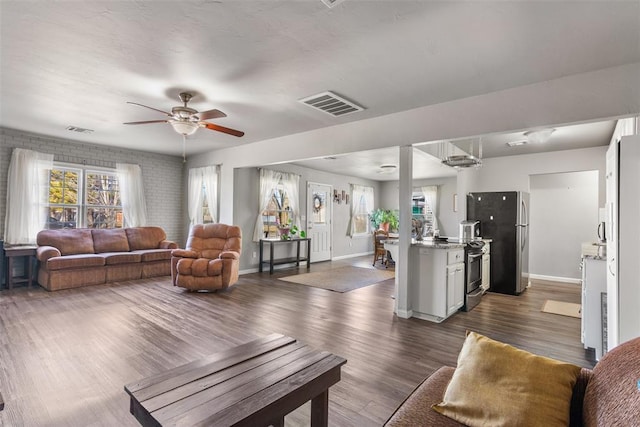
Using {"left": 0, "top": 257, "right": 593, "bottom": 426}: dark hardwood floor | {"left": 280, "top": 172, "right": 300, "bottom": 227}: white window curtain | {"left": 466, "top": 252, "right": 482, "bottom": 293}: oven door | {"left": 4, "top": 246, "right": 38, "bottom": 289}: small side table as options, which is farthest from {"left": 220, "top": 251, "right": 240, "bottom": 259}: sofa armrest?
{"left": 466, "top": 252, "right": 482, "bottom": 293}: oven door

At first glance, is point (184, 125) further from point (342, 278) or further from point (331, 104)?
point (342, 278)

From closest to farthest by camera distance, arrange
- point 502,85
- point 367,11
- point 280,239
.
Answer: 1. point 367,11
2. point 502,85
3. point 280,239

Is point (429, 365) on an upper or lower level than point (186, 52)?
lower

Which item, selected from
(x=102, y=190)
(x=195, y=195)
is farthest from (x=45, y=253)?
(x=195, y=195)

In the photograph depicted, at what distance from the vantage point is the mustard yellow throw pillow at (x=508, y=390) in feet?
3.52

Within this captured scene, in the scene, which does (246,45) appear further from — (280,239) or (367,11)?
(280,239)

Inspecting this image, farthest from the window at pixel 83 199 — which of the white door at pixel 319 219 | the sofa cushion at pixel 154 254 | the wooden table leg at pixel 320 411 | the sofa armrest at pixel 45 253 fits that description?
the wooden table leg at pixel 320 411

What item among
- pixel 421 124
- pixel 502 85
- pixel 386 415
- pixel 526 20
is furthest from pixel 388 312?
pixel 526 20

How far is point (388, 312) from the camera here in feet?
13.0

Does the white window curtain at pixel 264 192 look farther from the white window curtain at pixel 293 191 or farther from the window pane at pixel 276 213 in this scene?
the white window curtain at pixel 293 191

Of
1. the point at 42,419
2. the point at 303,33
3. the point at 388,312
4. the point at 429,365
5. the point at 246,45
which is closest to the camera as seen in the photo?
the point at 42,419

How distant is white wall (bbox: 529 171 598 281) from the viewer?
5.86m

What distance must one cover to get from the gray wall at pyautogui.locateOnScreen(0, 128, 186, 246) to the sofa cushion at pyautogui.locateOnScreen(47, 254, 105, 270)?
1.21 m

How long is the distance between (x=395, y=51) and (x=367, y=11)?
0.55 m
